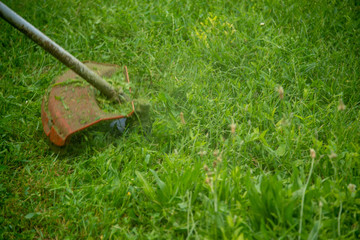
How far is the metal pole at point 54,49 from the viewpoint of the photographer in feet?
6.11

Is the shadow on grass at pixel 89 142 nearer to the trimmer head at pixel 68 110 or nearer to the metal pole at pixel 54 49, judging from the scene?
the trimmer head at pixel 68 110

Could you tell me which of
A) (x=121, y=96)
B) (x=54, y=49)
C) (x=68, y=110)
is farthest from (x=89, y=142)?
(x=54, y=49)

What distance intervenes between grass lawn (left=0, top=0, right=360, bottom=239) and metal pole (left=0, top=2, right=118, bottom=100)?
32 centimetres

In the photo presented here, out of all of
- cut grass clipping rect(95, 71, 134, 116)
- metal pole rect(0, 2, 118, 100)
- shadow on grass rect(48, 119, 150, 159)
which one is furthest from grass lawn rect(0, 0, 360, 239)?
metal pole rect(0, 2, 118, 100)

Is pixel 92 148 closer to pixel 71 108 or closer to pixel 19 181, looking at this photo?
pixel 71 108

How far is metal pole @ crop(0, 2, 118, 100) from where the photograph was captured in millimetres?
1862

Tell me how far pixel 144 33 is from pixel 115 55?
34 cm

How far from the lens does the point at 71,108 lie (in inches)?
81.5

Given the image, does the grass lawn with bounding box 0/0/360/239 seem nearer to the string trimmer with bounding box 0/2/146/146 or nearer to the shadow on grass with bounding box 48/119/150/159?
the shadow on grass with bounding box 48/119/150/159

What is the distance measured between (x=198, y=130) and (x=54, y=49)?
1022 millimetres

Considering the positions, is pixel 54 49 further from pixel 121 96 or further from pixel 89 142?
pixel 89 142

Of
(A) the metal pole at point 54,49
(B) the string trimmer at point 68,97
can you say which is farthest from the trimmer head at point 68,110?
(A) the metal pole at point 54,49

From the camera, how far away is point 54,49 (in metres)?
1.96

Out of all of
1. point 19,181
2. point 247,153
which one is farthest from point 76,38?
point 247,153
